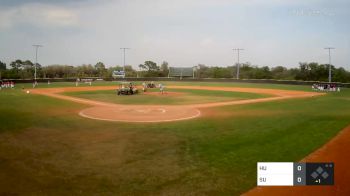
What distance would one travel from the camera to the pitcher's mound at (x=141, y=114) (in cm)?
2095

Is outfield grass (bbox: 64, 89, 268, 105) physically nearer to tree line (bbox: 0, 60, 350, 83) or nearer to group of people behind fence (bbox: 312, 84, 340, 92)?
group of people behind fence (bbox: 312, 84, 340, 92)

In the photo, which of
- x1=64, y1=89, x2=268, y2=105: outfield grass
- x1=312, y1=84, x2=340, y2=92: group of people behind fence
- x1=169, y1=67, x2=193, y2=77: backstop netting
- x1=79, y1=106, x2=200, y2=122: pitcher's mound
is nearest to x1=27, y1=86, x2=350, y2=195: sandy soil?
x1=79, y1=106, x2=200, y2=122: pitcher's mound

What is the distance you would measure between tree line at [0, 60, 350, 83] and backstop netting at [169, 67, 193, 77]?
14.1 m

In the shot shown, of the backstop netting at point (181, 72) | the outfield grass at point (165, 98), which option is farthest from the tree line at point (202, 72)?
the outfield grass at point (165, 98)

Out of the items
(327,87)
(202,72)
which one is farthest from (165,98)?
(202,72)

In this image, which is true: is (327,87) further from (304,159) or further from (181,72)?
(304,159)

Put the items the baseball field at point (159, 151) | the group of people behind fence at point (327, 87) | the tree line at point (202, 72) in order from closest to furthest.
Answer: the baseball field at point (159, 151), the group of people behind fence at point (327, 87), the tree line at point (202, 72)

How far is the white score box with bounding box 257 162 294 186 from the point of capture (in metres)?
7.19

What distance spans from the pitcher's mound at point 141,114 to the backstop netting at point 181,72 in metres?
53.7

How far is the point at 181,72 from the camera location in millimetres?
79688

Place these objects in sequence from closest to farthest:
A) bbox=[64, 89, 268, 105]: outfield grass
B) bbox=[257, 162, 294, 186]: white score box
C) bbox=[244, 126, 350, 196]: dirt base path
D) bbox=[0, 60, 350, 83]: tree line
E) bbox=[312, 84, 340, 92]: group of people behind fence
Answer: bbox=[257, 162, 294, 186]: white score box
bbox=[244, 126, 350, 196]: dirt base path
bbox=[64, 89, 268, 105]: outfield grass
bbox=[312, 84, 340, 92]: group of people behind fence
bbox=[0, 60, 350, 83]: tree line

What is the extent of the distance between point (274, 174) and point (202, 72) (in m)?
101

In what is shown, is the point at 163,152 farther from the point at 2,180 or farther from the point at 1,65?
the point at 1,65

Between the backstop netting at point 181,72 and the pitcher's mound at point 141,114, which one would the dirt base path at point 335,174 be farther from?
the backstop netting at point 181,72
